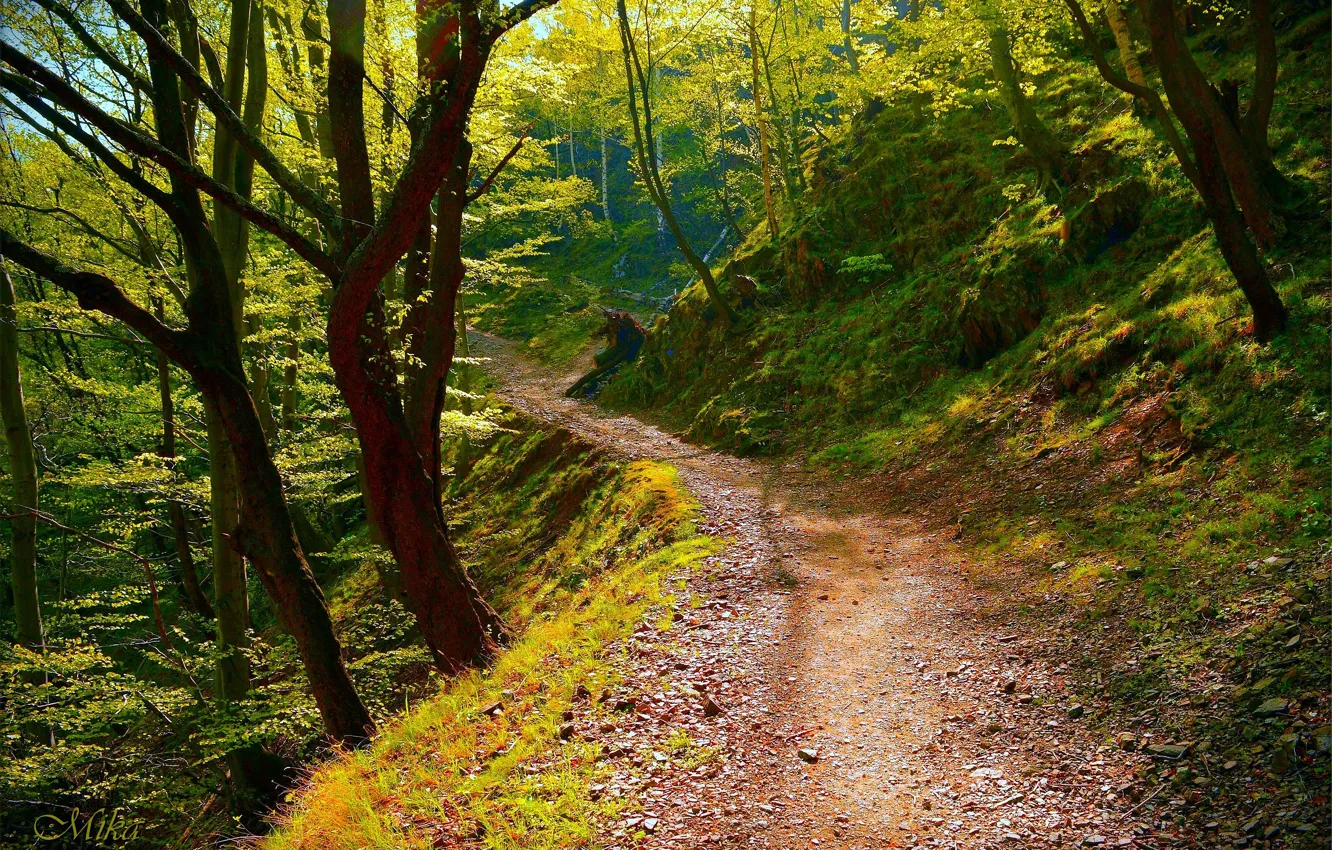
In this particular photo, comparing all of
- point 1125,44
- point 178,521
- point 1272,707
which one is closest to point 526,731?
point 1272,707

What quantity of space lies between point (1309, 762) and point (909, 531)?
5466 millimetres

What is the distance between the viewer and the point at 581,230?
32.4 meters

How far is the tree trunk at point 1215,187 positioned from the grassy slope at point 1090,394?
32 centimetres

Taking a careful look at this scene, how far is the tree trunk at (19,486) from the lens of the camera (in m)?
9.08

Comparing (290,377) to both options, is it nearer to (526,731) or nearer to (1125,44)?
(526,731)

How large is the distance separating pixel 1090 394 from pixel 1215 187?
2.70 meters

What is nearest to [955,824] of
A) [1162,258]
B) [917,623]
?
[917,623]

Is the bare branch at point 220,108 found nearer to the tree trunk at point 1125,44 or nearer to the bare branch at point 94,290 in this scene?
the bare branch at point 94,290

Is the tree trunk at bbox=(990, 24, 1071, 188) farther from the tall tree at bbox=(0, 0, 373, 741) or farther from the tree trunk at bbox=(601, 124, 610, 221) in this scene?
the tree trunk at bbox=(601, 124, 610, 221)

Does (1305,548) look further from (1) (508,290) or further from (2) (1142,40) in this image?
(1) (508,290)

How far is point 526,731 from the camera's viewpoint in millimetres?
4895

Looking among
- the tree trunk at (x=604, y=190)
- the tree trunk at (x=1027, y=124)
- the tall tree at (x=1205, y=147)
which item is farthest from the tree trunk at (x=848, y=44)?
the tree trunk at (x=604, y=190)

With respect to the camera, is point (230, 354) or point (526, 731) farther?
point (230, 354)

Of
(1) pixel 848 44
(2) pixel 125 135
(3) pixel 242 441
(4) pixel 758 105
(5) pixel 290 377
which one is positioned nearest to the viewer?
(2) pixel 125 135
